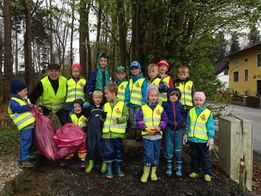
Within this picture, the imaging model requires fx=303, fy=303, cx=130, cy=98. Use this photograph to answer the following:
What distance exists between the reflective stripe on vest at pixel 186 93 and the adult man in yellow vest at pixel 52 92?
7.23 feet

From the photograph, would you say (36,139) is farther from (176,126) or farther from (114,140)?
(176,126)

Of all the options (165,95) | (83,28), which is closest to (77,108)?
(165,95)

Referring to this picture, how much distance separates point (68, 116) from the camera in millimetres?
5914

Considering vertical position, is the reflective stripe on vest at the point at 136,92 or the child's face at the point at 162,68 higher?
the child's face at the point at 162,68

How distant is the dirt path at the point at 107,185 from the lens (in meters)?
4.71

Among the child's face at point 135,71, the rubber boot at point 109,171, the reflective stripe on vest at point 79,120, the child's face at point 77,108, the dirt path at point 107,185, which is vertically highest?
the child's face at point 135,71

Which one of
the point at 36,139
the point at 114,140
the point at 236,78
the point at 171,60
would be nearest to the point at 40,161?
the point at 36,139

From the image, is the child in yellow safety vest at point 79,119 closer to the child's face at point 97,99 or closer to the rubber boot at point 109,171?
the child's face at point 97,99

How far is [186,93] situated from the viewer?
18.7 feet

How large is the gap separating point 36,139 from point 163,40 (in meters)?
3.45

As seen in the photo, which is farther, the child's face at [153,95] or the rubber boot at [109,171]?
the rubber boot at [109,171]

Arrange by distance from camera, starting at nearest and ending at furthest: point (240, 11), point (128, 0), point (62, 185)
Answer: point (62, 185) → point (240, 11) → point (128, 0)

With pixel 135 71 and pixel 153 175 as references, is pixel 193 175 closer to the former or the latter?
pixel 153 175

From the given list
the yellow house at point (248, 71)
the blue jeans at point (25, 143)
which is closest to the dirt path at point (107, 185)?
the blue jeans at point (25, 143)
